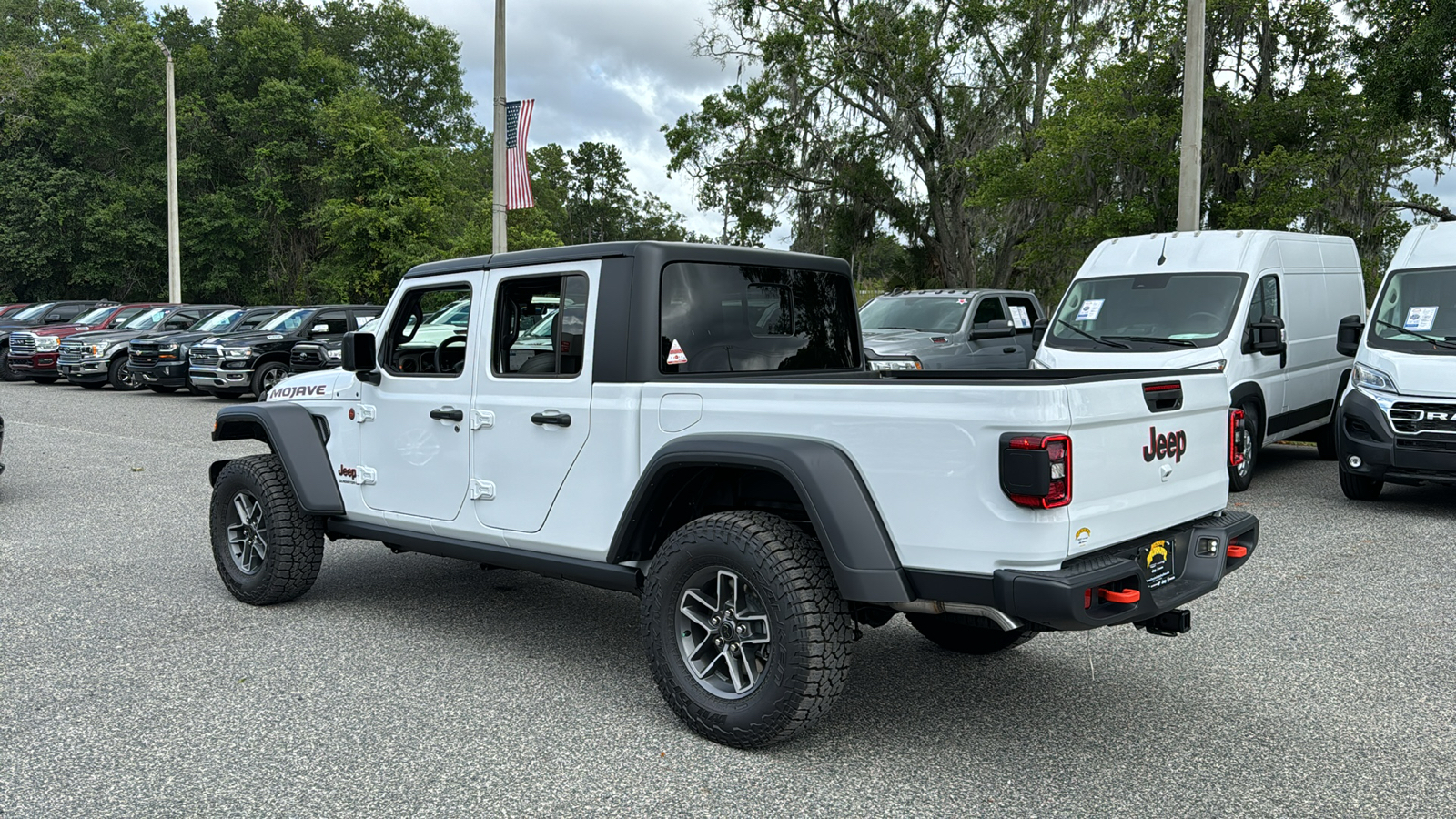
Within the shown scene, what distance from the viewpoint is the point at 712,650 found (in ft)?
13.5

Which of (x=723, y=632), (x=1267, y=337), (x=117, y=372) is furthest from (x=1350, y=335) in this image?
(x=117, y=372)

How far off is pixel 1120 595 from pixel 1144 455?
529 millimetres

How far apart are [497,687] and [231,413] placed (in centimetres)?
255

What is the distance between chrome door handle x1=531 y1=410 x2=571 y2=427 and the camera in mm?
4529

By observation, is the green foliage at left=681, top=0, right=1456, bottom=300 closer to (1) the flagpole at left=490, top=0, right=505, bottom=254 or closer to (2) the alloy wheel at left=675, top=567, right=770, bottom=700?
(1) the flagpole at left=490, top=0, right=505, bottom=254

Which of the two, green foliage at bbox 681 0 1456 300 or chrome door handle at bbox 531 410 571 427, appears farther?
green foliage at bbox 681 0 1456 300

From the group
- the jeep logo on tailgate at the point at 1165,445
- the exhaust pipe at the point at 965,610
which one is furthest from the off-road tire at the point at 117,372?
the jeep logo on tailgate at the point at 1165,445

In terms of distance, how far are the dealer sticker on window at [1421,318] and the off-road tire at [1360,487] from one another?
131 cm

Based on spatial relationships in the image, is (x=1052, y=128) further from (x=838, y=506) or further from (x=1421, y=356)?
(x=838, y=506)

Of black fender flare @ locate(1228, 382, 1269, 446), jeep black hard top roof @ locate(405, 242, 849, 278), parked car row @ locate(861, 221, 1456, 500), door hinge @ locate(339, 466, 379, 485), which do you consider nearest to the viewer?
jeep black hard top roof @ locate(405, 242, 849, 278)

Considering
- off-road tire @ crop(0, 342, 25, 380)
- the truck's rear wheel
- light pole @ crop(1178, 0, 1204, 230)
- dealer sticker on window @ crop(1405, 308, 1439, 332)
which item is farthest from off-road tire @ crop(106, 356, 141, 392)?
dealer sticker on window @ crop(1405, 308, 1439, 332)

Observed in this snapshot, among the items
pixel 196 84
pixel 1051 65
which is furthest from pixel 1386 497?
pixel 196 84

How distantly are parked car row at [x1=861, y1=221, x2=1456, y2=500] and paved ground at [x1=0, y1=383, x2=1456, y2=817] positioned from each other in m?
1.93

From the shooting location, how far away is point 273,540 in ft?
18.5
